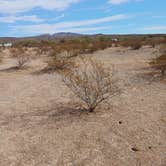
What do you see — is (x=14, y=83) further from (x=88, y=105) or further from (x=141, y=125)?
(x=141, y=125)

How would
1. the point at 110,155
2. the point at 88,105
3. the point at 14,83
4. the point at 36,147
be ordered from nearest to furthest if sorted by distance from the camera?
the point at 110,155 → the point at 36,147 → the point at 88,105 → the point at 14,83

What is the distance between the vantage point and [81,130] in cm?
850

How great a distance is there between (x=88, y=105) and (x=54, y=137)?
7.48ft

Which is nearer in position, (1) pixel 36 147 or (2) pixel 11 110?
(1) pixel 36 147

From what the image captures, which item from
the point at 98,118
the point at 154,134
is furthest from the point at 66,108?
the point at 154,134

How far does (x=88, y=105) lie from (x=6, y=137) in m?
2.75

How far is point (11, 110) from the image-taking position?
10711mm

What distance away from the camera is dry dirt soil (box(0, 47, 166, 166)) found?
6977 mm

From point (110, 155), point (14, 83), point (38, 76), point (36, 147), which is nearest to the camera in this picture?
point (110, 155)

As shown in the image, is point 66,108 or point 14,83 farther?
point 14,83

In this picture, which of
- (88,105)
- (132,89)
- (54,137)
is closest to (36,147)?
(54,137)

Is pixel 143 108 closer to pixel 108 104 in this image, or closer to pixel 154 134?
pixel 108 104

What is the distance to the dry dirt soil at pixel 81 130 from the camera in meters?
6.98

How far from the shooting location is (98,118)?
30.8 ft
